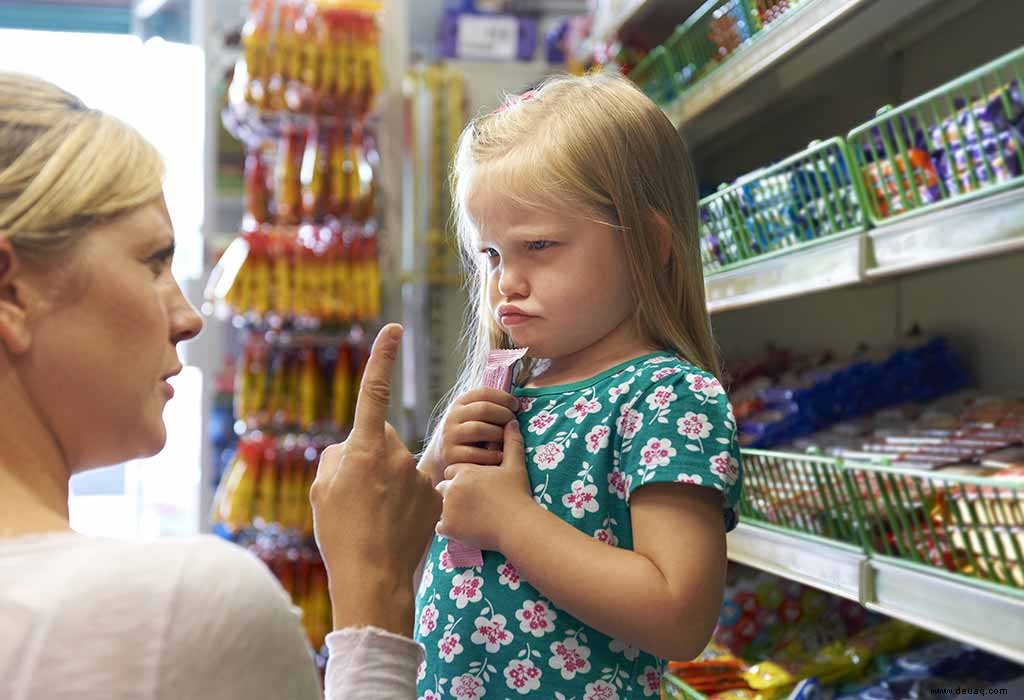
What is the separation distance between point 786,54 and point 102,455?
1.44 meters

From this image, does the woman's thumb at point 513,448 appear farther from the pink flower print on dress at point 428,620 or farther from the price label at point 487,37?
the price label at point 487,37

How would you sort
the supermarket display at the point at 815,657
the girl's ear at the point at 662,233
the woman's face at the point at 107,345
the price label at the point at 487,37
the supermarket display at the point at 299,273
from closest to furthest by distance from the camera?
the woman's face at the point at 107,345 → the girl's ear at the point at 662,233 → the supermarket display at the point at 815,657 → the supermarket display at the point at 299,273 → the price label at the point at 487,37

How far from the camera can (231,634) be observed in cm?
66

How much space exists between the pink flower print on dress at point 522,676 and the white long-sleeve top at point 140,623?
0.45 metres

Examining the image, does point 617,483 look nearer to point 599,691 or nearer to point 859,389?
point 599,691

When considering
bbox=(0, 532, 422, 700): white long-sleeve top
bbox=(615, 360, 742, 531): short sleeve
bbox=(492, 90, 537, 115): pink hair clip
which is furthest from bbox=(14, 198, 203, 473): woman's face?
bbox=(492, 90, 537, 115): pink hair clip

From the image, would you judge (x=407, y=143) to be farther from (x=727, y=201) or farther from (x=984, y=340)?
(x=984, y=340)

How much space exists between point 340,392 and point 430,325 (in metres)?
0.68

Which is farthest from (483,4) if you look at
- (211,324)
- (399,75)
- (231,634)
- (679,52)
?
(231,634)

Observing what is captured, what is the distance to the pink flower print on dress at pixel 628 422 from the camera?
1117 mm

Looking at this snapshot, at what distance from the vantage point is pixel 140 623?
64 centimetres

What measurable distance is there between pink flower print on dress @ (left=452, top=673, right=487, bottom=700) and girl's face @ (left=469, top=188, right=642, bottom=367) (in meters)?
0.39

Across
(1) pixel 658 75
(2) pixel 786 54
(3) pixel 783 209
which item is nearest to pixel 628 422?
(3) pixel 783 209

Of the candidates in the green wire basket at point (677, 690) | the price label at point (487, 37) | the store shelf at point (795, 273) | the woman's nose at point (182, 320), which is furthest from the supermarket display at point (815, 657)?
the price label at point (487, 37)
